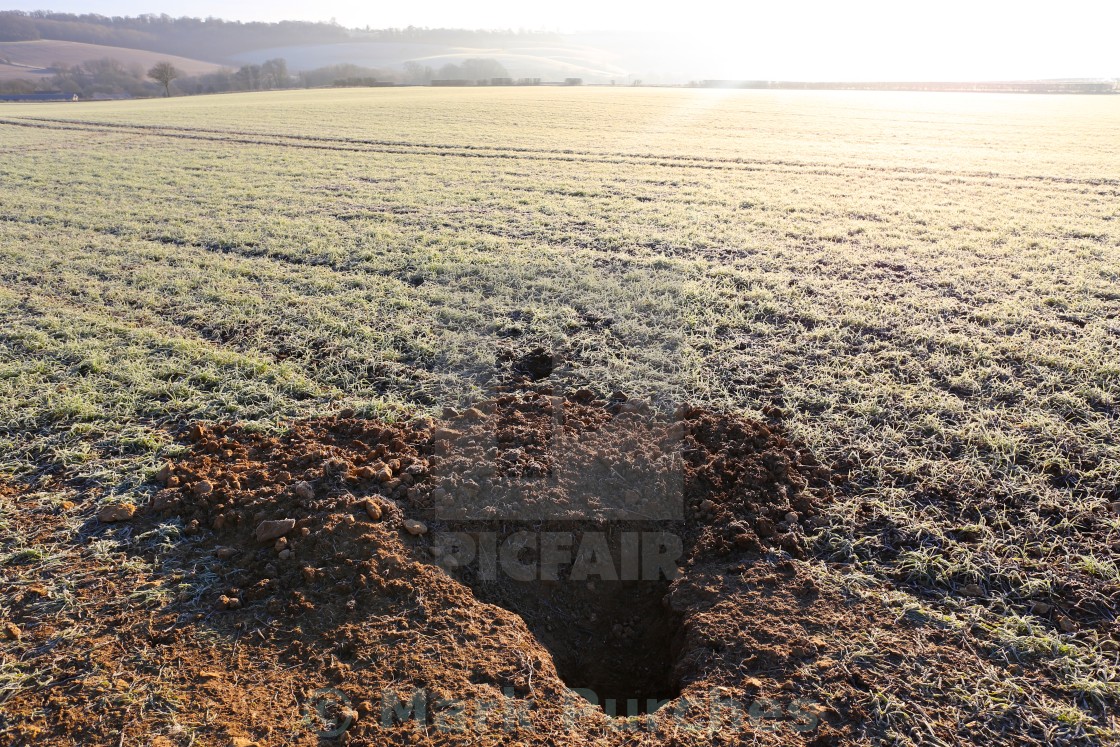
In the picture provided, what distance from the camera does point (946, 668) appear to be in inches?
99.4

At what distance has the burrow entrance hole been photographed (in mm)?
2789

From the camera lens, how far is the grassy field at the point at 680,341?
9.49 feet

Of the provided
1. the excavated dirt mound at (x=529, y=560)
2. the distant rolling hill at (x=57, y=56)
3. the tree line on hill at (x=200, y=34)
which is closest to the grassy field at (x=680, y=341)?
the excavated dirt mound at (x=529, y=560)

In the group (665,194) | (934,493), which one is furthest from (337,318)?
(665,194)

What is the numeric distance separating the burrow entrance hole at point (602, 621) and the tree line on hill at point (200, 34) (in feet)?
466

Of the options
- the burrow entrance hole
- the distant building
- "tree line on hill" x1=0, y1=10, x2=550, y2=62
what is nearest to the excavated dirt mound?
the burrow entrance hole

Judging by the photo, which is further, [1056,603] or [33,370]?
[33,370]

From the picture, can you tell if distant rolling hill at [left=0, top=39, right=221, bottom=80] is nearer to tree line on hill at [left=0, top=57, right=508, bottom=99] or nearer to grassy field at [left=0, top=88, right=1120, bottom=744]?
tree line on hill at [left=0, top=57, right=508, bottom=99]

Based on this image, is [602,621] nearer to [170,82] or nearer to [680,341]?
[680,341]

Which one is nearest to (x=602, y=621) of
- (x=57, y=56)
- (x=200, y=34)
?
(x=57, y=56)

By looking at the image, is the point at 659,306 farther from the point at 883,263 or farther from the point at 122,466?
the point at 122,466

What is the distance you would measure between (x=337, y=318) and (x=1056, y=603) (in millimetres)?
5336

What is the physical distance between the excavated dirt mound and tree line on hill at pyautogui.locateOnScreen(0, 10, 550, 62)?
462ft

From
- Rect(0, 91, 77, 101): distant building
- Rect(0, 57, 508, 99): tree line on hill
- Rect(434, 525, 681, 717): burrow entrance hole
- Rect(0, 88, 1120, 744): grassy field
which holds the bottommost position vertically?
Rect(434, 525, 681, 717): burrow entrance hole
